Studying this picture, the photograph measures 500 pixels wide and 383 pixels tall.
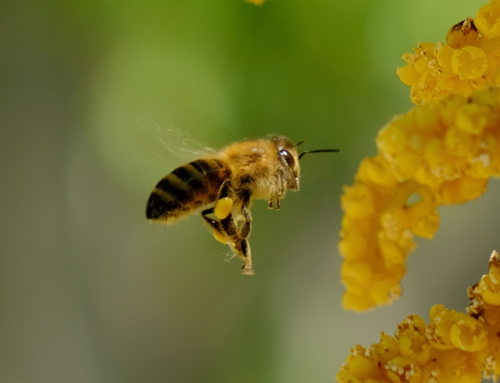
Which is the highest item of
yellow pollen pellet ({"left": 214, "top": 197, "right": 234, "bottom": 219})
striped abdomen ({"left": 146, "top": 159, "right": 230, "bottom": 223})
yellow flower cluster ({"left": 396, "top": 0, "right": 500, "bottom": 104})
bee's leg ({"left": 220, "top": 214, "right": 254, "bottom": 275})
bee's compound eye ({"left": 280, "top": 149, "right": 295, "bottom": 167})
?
yellow flower cluster ({"left": 396, "top": 0, "right": 500, "bottom": 104})

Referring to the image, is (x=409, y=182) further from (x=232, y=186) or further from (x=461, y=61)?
(x=232, y=186)

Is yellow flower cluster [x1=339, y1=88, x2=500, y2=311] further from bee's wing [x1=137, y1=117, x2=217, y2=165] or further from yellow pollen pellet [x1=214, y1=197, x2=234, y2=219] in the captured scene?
bee's wing [x1=137, y1=117, x2=217, y2=165]

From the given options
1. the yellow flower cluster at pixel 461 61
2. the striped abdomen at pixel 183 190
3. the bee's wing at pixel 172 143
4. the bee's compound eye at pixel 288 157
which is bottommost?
the striped abdomen at pixel 183 190

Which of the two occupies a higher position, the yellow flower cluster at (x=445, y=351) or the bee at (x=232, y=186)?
the bee at (x=232, y=186)

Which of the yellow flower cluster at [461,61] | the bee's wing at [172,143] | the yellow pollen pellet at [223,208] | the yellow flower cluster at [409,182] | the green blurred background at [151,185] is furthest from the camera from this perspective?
the green blurred background at [151,185]

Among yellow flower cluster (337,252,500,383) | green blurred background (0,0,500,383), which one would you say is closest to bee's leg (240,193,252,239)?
yellow flower cluster (337,252,500,383)

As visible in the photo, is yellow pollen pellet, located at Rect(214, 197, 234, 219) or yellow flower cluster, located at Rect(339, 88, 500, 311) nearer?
yellow flower cluster, located at Rect(339, 88, 500, 311)

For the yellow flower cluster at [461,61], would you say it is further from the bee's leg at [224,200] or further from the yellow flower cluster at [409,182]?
the bee's leg at [224,200]

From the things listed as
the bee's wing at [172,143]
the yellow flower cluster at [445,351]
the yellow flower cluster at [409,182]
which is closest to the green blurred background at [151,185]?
the bee's wing at [172,143]

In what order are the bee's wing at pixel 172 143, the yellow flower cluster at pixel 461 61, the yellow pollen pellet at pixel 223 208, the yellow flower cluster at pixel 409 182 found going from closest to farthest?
the yellow flower cluster at pixel 409 182 → the yellow flower cluster at pixel 461 61 → the yellow pollen pellet at pixel 223 208 → the bee's wing at pixel 172 143

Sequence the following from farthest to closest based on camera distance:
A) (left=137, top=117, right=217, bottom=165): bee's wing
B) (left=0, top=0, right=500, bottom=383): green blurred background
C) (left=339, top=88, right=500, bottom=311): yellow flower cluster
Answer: (left=0, top=0, right=500, bottom=383): green blurred background
(left=137, top=117, right=217, bottom=165): bee's wing
(left=339, top=88, right=500, bottom=311): yellow flower cluster
